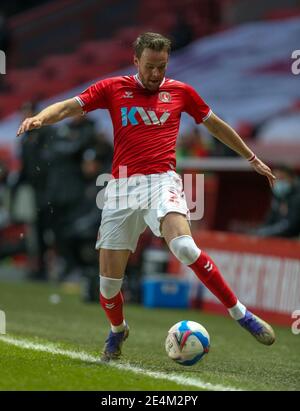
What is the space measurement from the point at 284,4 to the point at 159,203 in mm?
16450

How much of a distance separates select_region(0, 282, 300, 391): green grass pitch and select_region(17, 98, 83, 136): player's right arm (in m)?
1.58

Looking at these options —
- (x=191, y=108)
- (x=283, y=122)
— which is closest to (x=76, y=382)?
(x=191, y=108)

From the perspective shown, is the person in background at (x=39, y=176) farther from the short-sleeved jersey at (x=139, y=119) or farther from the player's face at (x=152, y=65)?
the player's face at (x=152, y=65)

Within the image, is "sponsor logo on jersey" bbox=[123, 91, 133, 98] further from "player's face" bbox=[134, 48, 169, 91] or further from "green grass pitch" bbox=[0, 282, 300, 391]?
"green grass pitch" bbox=[0, 282, 300, 391]

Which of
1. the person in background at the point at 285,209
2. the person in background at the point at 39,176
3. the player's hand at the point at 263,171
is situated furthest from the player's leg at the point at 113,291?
the person in background at the point at 39,176

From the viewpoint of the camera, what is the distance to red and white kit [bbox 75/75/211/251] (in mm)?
7023

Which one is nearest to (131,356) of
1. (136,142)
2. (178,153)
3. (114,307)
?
(114,307)

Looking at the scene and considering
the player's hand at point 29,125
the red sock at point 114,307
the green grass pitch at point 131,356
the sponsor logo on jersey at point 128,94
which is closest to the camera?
the green grass pitch at point 131,356

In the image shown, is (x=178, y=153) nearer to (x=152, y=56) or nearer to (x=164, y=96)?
(x=164, y=96)

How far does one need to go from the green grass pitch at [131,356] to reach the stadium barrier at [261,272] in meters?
0.46

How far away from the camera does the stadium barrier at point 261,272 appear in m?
11.6

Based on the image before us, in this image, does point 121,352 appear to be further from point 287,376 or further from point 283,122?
point 283,122

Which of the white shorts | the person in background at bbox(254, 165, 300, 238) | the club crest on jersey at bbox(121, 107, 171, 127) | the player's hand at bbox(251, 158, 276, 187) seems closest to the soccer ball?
the white shorts
